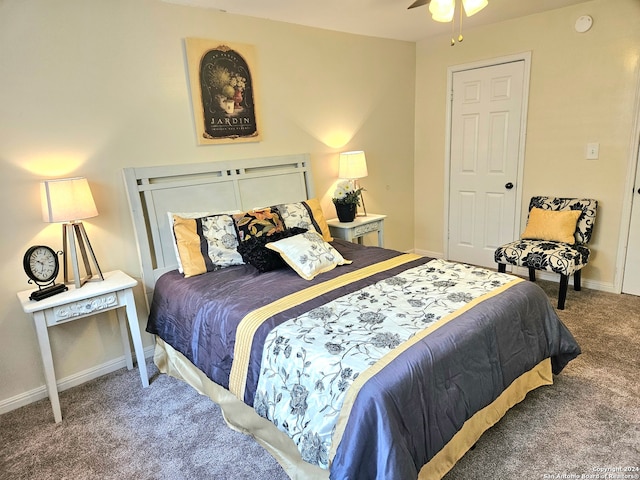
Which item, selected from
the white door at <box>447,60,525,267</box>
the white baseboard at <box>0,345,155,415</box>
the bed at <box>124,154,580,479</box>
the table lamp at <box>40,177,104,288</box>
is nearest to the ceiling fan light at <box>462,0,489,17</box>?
the bed at <box>124,154,580,479</box>

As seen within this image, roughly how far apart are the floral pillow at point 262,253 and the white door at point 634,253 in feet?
9.42

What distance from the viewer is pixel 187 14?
285 centimetres

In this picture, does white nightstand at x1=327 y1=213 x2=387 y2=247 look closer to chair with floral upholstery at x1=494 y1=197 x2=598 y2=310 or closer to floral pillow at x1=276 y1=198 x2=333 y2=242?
floral pillow at x1=276 y1=198 x2=333 y2=242

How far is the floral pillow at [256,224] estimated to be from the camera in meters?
2.83

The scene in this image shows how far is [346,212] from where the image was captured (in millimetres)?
3730

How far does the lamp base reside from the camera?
2.40 meters

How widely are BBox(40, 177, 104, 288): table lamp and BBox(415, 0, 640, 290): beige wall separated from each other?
371 centimetres

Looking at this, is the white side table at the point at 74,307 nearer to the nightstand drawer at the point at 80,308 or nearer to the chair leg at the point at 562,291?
the nightstand drawer at the point at 80,308

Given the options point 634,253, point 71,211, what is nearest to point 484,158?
point 634,253

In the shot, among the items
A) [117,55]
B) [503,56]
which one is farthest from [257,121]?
[503,56]

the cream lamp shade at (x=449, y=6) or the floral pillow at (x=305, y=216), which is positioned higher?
the cream lamp shade at (x=449, y=6)

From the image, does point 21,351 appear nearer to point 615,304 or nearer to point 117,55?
point 117,55

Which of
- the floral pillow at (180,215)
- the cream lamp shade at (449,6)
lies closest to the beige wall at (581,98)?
the cream lamp shade at (449,6)

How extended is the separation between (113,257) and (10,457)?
1.20 metres
